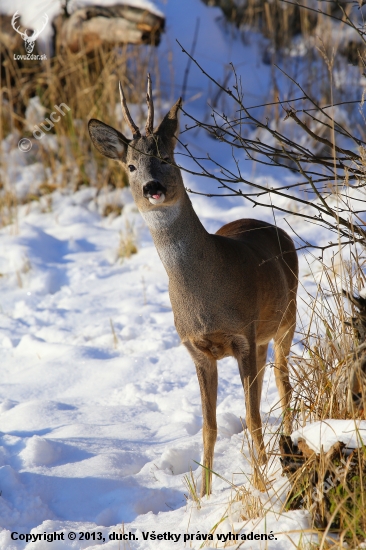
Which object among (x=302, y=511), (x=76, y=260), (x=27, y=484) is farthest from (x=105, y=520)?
(x=76, y=260)

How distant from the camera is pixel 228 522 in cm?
275

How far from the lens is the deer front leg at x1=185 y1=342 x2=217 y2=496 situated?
3787 millimetres

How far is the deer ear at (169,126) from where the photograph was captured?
3.94 meters

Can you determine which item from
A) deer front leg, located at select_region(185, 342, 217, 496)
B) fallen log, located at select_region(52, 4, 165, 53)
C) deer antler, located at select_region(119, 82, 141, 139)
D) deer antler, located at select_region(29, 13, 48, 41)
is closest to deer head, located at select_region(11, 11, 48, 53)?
deer antler, located at select_region(29, 13, 48, 41)

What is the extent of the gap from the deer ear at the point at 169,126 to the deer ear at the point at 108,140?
0.20 meters

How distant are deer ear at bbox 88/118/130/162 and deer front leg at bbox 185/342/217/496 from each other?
47.0 inches

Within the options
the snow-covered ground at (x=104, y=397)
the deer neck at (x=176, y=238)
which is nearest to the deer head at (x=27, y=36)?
the snow-covered ground at (x=104, y=397)

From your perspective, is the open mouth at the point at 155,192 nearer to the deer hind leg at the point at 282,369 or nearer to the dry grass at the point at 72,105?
the deer hind leg at the point at 282,369

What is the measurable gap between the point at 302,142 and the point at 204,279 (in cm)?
560

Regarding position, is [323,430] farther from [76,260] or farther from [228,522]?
[76,260]

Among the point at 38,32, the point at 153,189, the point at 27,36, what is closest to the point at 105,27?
the point at 38,32

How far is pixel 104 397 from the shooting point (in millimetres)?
4852

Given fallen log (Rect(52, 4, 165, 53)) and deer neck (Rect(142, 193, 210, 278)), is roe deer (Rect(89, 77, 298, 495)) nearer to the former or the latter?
deer neck (Rect(142, 193, 210, 278))

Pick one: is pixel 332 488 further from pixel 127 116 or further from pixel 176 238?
pixel 127 116
